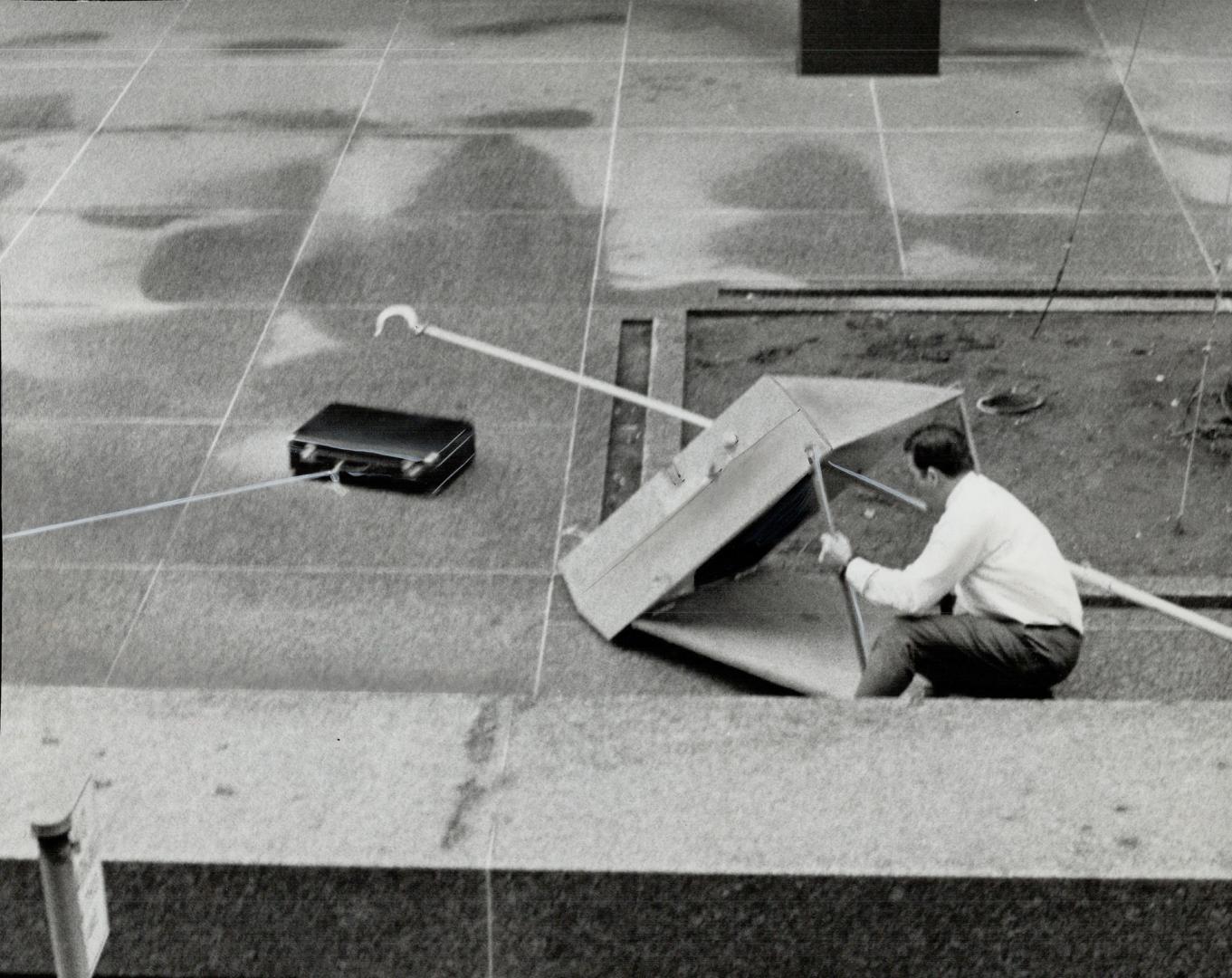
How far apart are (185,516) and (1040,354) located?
13.5 feet

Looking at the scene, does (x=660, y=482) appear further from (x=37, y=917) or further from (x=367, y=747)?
(x=37, y=917)

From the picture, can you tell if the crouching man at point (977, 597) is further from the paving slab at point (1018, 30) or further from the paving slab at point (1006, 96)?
the paving slab at point (1018, 30)

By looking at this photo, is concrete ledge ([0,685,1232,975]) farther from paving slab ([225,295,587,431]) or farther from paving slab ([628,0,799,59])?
paving slab ([628,0,799,59])

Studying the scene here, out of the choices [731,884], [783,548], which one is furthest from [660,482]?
[731,884]

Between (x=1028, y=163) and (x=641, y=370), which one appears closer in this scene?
(x=641, y=370)

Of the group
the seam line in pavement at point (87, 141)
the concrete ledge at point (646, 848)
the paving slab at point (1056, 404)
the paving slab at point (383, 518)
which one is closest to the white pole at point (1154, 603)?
the paving slab at point (1056, 404)

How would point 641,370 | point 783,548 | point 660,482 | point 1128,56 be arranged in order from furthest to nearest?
point 1128,56 < point 641,370 < point 783,548 < point 660,482

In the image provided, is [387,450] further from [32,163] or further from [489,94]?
[489,94]

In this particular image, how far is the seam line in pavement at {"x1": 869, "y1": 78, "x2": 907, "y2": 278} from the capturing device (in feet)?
31.0

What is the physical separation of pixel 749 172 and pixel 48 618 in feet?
25.7

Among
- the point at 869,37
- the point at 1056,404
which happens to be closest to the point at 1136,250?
the point at 1056,404

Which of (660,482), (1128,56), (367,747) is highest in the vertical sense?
(367,747)

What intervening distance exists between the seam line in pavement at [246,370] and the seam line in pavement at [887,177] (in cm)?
330

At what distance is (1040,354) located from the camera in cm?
845
